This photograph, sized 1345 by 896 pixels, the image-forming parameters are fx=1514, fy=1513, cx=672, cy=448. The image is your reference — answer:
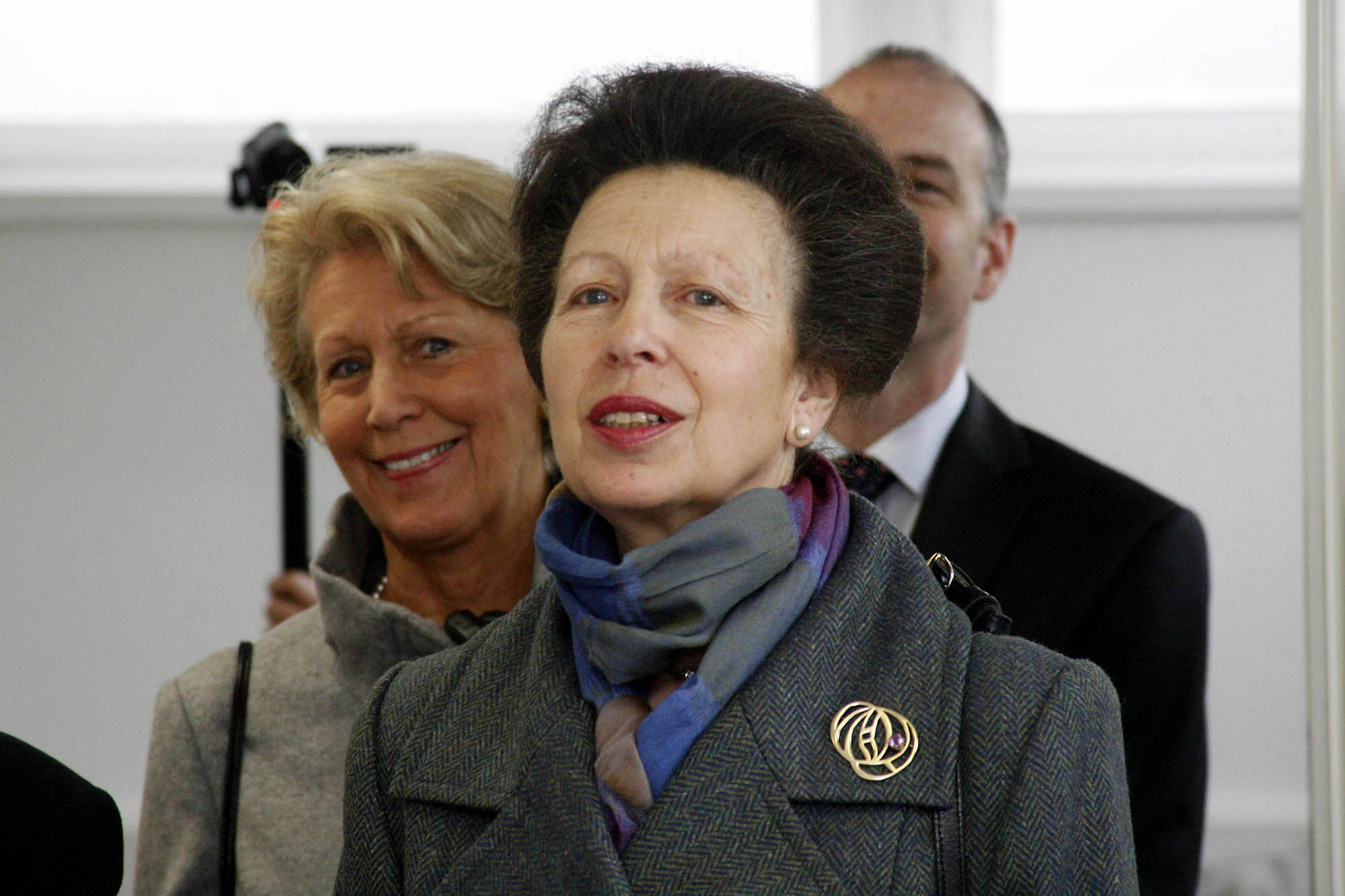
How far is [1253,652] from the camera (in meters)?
3.45

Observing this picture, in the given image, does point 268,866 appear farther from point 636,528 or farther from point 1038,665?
point 1038,665

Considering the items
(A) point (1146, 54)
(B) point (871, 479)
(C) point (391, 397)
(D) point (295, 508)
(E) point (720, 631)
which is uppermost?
(A) point (1146, 54)

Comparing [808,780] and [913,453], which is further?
[913,453]

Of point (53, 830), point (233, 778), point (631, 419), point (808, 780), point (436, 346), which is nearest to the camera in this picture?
point (53, 830)

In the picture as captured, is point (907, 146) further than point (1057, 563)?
Yes

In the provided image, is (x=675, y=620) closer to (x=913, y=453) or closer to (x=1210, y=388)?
(x=913, y=453)

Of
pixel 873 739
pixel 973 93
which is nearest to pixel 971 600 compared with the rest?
pixel 873 739

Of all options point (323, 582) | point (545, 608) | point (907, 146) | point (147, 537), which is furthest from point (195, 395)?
point (545, 608)

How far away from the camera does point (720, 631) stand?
155 cm

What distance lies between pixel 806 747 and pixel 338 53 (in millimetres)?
2620

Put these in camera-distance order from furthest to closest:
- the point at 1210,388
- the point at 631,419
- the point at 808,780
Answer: the point at 1210,388 < the point at 631,419 < the point at 808,780

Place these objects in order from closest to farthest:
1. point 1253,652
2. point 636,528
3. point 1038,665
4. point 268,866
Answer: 1. point 1038,665
2. point 636,528
3. point 268,866
4. point 1253,652

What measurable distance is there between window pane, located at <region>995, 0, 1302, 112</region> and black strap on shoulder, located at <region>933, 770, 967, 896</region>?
243 centimetres

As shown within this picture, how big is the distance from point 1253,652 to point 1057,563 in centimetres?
143
